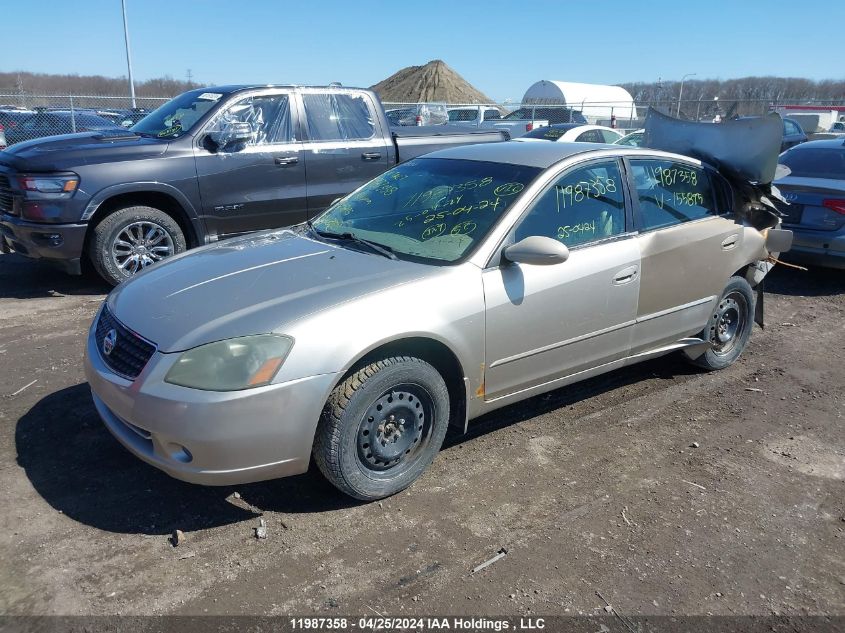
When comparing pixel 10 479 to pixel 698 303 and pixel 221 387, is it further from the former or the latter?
pixel 698 303

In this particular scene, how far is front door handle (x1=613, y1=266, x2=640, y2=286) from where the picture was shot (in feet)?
13.3

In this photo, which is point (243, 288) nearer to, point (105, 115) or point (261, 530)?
point (261, 530)

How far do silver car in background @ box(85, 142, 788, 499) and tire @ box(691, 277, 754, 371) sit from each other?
0.27ft

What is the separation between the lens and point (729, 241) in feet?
15.8

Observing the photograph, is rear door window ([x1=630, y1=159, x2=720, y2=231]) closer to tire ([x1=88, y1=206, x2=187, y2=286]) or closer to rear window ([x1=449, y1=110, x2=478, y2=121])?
tire ([x1=88, y1=206, x2=187, y2=286])

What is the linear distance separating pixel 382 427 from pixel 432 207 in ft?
4.63

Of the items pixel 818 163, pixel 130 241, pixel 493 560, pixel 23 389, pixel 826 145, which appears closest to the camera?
pixel 493 560

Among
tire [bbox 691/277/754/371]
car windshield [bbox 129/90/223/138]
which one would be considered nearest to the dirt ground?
tire [bbox 691/277/754/371]

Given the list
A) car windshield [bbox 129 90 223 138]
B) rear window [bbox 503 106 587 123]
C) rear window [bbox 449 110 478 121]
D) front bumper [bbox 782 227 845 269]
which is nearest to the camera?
car windshield [bbox 129 90 223 138]

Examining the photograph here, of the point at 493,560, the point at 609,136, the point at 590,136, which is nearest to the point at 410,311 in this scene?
the point at 493,560

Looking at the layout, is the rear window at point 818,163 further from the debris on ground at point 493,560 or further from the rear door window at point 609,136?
the rear door window at point 609,136

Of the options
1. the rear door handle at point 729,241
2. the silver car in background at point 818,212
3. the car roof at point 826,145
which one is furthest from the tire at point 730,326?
the car roof at point 826,145

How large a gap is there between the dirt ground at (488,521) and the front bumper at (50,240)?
1.96m

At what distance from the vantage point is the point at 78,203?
20.6 ft
